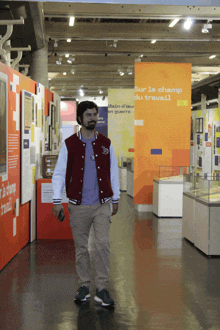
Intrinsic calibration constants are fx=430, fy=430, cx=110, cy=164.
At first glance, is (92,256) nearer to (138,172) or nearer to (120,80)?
(138,172)

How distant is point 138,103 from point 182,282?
545cm

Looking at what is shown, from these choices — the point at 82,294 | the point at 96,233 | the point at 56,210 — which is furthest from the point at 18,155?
the point at 82,294

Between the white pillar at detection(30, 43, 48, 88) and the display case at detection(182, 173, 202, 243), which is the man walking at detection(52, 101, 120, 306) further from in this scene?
the white pillar at detection(30, 43, 48, 88)

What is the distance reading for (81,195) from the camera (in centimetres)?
356

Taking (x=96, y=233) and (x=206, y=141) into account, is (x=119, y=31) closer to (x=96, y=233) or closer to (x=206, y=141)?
(x=206, y=141)

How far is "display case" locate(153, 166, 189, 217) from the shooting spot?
8367 mm

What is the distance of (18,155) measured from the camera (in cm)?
556

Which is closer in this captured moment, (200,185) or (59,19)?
(200,185)

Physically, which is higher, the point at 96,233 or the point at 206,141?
the point at 206,141

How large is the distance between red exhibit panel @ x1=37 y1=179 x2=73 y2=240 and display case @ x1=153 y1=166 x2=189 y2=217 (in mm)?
2622

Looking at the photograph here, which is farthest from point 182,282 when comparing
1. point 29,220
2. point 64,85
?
point 64,85

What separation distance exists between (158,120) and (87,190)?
5920 millimetres

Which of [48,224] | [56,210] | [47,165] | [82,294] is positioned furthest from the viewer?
[47,165]

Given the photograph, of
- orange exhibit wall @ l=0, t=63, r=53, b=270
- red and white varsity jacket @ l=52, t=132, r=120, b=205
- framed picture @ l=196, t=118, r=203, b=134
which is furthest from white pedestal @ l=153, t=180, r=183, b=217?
framed picture @ l=196, t=118, r=203, b=134
